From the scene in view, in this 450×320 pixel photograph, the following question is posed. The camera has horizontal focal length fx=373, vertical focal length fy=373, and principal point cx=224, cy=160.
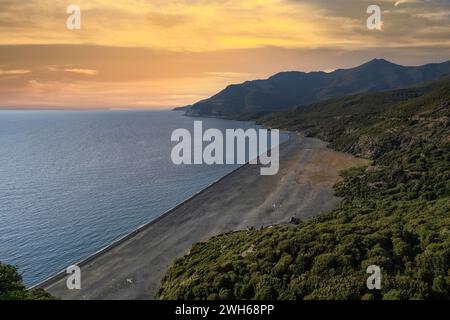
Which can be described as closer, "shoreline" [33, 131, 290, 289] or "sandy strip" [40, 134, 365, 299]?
"sandy strip" [40, 134, 365, 299]

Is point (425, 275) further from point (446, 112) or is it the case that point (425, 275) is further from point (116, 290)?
point (446, 112)

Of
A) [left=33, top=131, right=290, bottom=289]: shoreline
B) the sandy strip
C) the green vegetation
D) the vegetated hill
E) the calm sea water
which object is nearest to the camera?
the vegetated hill

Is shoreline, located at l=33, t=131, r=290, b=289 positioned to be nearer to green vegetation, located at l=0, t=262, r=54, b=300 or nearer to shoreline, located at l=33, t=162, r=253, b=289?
shoreline, located at l=33, t=162, r=253, b=289

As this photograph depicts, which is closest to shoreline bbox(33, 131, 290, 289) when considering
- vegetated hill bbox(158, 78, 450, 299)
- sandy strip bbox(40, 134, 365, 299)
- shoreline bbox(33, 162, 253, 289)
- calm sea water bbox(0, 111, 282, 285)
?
shoreline bbox(33, 162, 253, 289)

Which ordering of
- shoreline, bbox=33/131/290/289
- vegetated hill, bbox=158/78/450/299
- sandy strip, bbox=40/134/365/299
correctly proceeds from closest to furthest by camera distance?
vegetated hill, bbox=158/78/450/299 < sandy strip, bbox=40/134/365/299 < shoreline, bbox=33/131/290/289

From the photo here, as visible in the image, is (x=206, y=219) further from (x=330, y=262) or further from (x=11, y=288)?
(x=11, y=288)

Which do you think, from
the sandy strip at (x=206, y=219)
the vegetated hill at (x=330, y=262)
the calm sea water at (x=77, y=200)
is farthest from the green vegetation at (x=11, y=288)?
the calm sea water at (x=77, y=200)

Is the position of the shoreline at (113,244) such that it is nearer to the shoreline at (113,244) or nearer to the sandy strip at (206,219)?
the shoreline at (113,244)

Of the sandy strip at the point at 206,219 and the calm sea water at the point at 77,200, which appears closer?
the sandy strip at the point at 206,219

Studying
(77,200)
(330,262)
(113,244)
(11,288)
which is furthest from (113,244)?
(330,262)
